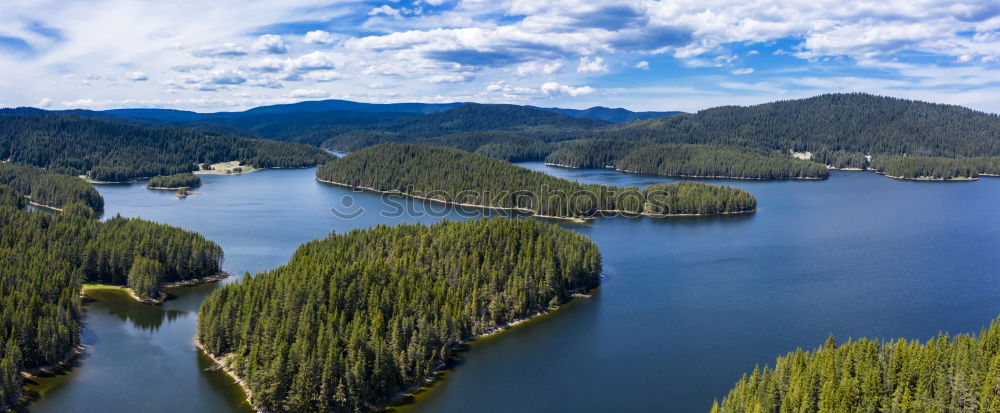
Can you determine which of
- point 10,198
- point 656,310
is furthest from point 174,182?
point 656,310

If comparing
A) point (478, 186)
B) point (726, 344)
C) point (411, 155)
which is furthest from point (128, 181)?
point (726, 344)

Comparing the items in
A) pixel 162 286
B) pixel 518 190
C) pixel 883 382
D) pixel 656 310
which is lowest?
pixel 162 286

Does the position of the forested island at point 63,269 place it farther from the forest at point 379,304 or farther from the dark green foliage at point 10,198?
the dark green foliage at point 10,198

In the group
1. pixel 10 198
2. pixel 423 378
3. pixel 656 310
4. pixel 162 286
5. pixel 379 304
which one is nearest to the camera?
pixel 423 378

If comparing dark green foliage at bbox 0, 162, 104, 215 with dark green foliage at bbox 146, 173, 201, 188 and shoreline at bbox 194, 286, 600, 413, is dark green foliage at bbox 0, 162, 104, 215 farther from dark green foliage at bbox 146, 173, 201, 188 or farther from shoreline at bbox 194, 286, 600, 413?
shoreline at bbox 194, 286, 600, 413

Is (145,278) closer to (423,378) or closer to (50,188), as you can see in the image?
(423,378)

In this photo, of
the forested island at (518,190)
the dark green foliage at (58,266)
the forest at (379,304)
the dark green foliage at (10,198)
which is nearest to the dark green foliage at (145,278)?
the dark green foliage at (58,266)

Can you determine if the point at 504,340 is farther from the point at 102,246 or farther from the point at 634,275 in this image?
the point at 102,246
